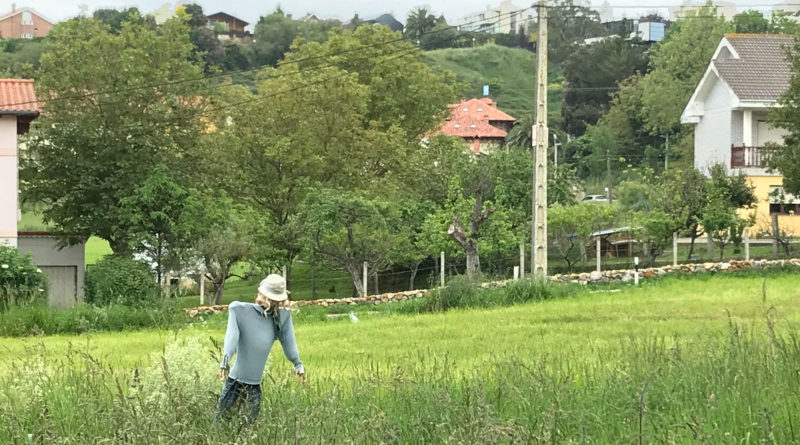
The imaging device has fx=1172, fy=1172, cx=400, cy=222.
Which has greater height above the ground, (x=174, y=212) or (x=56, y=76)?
(x=56, y=76)

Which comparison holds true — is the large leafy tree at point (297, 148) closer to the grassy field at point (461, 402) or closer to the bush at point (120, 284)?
the bush at point (120, 284)

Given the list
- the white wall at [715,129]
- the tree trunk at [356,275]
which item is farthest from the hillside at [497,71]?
the tree trunk at [356,275]

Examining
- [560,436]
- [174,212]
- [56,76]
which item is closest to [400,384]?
[560,436]

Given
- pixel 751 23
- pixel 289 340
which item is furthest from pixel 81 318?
pixel 751 23

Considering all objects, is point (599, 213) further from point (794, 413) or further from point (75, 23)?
point (794, 413)

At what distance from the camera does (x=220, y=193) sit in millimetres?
43500

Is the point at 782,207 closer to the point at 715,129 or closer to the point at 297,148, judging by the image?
the point at 715,129

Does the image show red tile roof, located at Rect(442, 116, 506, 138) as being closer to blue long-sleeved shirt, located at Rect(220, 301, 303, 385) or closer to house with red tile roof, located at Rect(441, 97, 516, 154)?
house with red tile roof, located at Rect(441, 97, 516, 154)

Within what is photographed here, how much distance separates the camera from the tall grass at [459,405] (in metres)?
7.65

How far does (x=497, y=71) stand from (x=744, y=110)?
113252 mm

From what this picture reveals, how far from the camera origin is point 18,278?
30.6 meters

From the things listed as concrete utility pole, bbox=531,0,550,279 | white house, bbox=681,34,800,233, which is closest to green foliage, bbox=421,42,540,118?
white house, bbox=681,34,800,233

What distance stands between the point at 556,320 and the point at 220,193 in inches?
928

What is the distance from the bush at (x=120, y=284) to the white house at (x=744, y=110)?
2321cm
